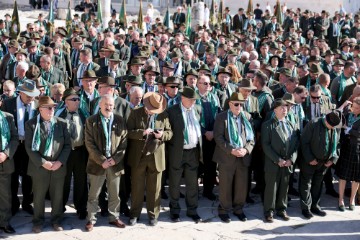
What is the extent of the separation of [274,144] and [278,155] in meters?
0.18

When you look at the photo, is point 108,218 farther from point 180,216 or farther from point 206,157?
point 206,157

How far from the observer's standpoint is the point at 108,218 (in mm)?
8016

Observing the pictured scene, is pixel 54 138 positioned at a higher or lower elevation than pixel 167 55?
lower

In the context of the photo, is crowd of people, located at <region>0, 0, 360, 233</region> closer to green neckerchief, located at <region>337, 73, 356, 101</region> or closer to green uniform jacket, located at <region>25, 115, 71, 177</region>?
green uniform jacket, located at <region>25, 115, 71, 177</region>

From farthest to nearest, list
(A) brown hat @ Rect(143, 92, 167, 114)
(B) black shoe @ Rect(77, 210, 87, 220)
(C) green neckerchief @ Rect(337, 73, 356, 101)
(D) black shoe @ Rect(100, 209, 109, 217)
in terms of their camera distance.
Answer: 1. (C) green neckerchief @ Rect(337, 73, 356, 101)
2. (D) black shoe @ Rect(100, 209, 109, 217)
3. (B) black shoe @ Rect(77, 210, 87, 220)
4. (A) brown hat @ Rect(143, 92, 167, 114)

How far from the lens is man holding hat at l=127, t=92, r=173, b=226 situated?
25.2 feet

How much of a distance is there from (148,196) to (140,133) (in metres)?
1.04

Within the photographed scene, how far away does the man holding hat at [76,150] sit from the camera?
7.77m

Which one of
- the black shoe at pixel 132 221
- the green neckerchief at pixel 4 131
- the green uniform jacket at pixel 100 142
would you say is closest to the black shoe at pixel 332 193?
the black shoe at pixel 132 221

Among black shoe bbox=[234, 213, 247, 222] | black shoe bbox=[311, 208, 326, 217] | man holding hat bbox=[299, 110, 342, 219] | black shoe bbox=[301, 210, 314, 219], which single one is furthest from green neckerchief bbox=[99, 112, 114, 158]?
black shoe bbox=[311, 208, 326, 217]

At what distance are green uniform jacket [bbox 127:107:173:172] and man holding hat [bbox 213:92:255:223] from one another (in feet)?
2.78

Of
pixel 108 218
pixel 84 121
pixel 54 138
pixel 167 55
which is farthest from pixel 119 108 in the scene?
pixel 167 55

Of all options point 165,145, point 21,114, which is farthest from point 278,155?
point 21,114

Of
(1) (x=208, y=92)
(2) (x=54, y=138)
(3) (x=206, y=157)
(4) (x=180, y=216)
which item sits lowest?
(4) (x=180, y=216)
